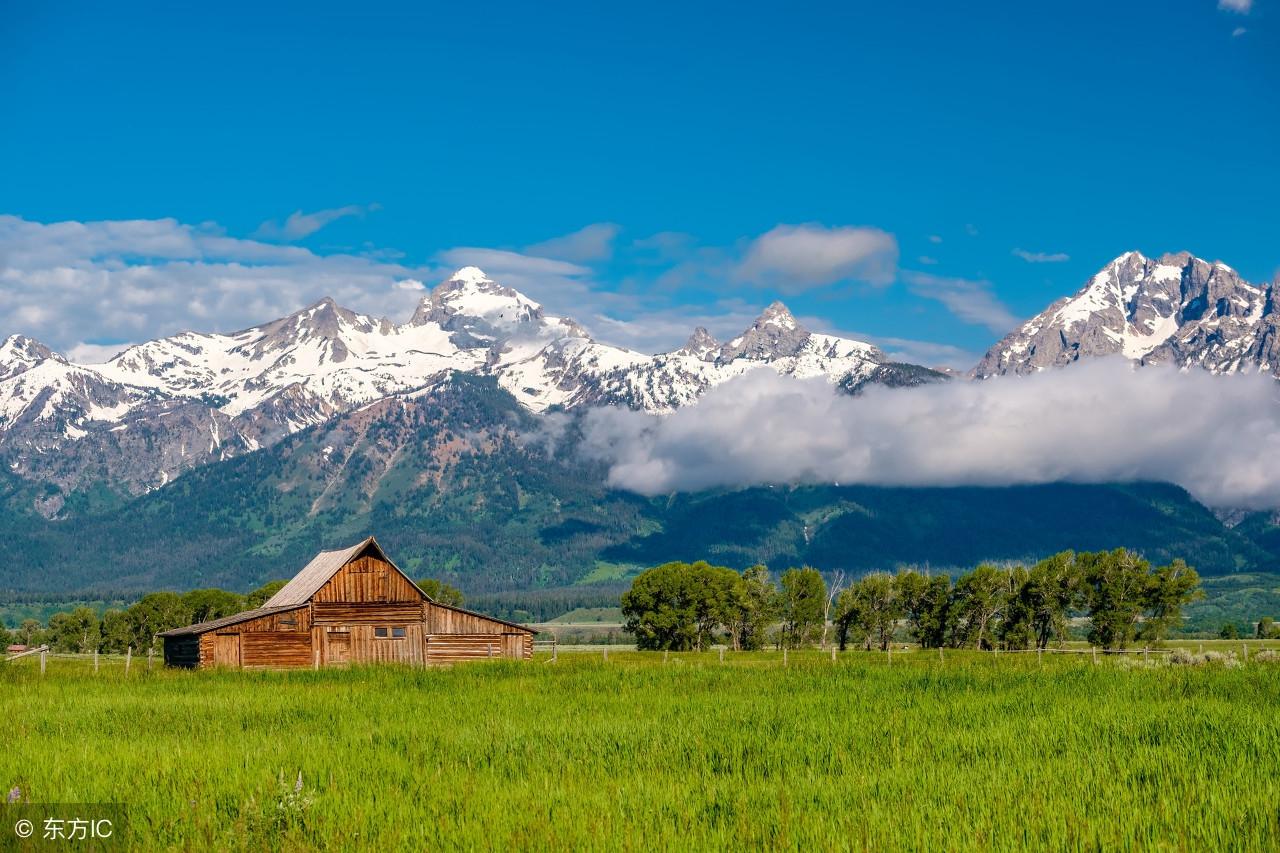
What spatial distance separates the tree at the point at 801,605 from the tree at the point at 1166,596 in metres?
36.1

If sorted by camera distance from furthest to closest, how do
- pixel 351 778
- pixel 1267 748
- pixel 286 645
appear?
pixel 286 645 < pixel 1267 748 < pixel 351 778

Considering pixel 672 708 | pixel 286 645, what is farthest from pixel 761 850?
pixel 286 645

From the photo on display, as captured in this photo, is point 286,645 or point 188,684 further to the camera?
point 286,645

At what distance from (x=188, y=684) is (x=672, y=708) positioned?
18.3m

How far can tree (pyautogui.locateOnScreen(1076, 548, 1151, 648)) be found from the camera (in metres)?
116

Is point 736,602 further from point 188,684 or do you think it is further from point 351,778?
point 351,778

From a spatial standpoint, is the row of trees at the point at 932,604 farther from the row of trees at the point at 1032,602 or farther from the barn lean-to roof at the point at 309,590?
the barn lean-to roof at the point at 309,590

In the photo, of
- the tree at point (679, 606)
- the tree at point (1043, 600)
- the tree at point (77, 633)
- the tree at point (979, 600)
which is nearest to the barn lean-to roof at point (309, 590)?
the tree at point (679, 606)

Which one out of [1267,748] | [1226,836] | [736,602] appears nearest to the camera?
[1226,836]

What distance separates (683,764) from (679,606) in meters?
113

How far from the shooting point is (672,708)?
26.9 m

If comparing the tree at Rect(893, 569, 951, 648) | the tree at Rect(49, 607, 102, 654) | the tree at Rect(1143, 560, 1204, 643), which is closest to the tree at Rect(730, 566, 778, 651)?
the tree at Rect(893, 569, 951, 648)

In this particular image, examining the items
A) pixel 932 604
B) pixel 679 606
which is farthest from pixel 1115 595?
pixel 679 606

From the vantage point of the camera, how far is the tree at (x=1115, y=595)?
4547 inches
